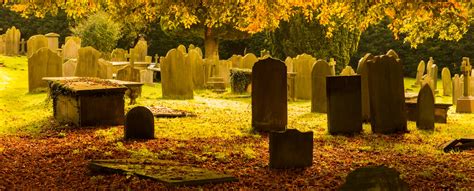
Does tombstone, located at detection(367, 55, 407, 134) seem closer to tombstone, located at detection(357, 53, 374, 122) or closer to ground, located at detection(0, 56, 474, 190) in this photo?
ground, located at detection(0, 56, 474, 190)

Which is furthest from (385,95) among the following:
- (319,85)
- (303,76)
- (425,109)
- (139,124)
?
(303,76)

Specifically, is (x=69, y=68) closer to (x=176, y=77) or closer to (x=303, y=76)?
(x=176, y=77)

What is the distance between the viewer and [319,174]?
730 centimetres

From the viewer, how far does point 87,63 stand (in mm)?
17531

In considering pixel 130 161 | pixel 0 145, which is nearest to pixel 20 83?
pixel 0 145

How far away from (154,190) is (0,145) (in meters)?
4.33

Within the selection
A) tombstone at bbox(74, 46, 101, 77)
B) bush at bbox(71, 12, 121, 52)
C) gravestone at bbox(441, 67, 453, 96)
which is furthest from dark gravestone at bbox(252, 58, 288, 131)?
bush at bbox(71, 12, 121, 52)

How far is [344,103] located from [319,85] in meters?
4.08

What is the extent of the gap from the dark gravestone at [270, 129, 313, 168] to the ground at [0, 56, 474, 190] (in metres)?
0.14

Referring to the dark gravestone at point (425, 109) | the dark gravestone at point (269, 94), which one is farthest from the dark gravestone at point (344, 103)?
the dark gravestone at point (425, 109)

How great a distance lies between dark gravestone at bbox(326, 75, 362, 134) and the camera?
410 inches

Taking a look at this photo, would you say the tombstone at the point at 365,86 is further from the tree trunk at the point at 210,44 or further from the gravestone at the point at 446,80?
the tree trunk at the point at 210,44

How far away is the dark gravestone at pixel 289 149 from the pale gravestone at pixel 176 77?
32.0 feet

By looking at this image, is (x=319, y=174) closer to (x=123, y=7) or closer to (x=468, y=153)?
(x=468, y=153)
